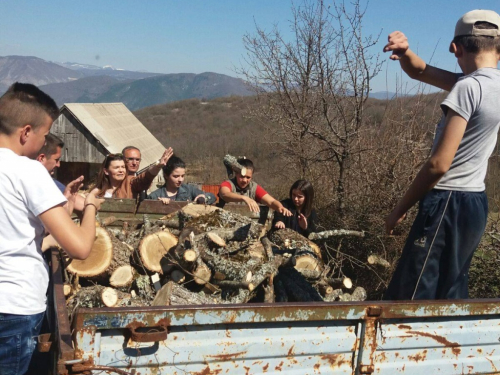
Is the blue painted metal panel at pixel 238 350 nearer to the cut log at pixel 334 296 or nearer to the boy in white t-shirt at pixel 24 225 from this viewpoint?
the boy in white t-shirt at pixel 24 225

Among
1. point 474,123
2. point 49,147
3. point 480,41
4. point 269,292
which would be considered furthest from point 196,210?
point 480,41

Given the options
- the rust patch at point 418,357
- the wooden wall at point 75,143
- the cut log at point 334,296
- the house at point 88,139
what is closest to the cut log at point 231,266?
the cut log at point 334,296

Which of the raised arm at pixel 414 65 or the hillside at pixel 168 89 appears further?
the hillside at pixel 168 89

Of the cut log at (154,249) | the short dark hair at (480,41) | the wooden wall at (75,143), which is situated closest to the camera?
the short dark hair at (480,41)

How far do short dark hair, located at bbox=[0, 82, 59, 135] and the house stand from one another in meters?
16.3

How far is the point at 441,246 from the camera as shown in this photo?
114 inches

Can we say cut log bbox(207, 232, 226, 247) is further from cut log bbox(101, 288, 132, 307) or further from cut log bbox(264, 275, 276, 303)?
cut log bbox(101, 288, 132, 307)

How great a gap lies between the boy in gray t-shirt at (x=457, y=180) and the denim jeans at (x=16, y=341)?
6.57ft

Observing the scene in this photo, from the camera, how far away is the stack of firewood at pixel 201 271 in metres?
3.90

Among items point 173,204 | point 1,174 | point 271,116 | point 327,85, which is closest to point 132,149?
point 173,204

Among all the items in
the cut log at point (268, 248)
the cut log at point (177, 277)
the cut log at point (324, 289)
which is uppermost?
the cut log at point (268, 248)

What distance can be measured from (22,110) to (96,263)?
2138 millimetres

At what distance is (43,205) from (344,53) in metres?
8.22

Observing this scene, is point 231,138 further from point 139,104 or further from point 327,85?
point 139,104
